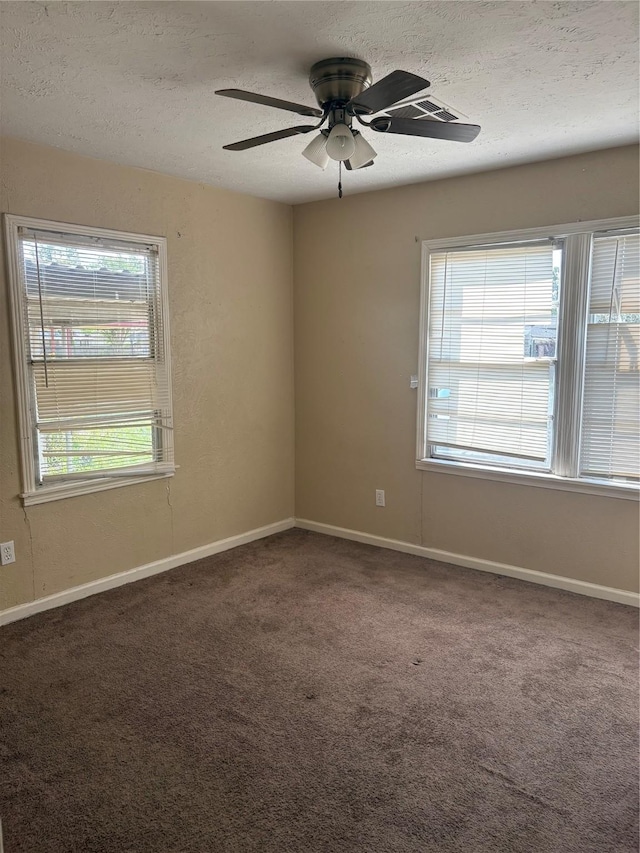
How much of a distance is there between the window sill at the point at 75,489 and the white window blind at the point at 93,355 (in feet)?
0.13

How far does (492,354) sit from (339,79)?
2.10 meters

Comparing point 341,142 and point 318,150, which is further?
point 318,150

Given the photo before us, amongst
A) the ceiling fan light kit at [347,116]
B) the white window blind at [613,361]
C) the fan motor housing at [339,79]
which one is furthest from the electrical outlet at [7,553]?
the white window blind at [613,361]

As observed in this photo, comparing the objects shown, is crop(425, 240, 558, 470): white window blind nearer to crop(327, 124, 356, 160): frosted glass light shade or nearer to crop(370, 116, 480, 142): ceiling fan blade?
crop(370, 116, 480, 142): ceiling fan blade

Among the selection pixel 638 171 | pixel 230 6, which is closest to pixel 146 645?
pixel 230 6

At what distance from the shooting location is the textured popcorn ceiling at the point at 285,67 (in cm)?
194


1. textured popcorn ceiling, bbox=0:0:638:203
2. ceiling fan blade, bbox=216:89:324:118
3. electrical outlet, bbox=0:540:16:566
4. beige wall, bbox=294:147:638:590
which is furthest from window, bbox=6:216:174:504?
ceiling fan blade, bbox=216:89:324:118

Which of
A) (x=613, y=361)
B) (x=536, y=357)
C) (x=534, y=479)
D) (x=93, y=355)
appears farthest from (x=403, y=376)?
(x=93, y=355)

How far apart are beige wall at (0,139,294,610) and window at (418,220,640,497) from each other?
125 cm

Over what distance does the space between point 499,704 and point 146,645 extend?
1736 millimetres

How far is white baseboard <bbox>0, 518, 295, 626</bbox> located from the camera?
11.1 ft

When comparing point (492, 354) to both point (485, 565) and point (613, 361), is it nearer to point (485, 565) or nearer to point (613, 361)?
point (613, 361)

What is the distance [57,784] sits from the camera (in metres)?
2.12

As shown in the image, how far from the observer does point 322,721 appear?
2463mm
